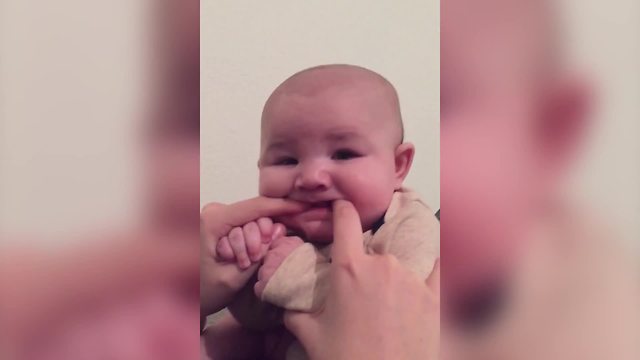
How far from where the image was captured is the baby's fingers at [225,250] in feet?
1.83

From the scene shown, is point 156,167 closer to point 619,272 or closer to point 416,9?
point 416,9

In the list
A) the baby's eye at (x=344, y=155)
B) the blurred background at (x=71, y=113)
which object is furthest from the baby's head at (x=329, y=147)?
the blurred background at (x=71, y=113)

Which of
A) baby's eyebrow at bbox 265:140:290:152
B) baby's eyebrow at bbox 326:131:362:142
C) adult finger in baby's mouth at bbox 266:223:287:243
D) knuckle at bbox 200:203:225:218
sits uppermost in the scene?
baby's eyebrow at bbox 326:131:362:142

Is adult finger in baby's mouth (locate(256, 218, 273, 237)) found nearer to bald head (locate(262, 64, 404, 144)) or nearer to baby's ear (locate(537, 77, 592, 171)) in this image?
bald head (locate(262, 64, 404, 144))

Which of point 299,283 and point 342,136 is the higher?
point 342,136

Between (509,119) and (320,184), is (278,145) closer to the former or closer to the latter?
(320,184)

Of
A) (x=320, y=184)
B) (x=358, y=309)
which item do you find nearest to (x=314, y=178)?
(x=320, y=184)

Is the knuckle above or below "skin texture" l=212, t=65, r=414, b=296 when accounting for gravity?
below

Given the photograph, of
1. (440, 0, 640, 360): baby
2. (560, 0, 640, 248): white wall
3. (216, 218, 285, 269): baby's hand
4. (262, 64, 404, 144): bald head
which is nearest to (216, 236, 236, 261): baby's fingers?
(216, 218, 285, 269): baby's hand

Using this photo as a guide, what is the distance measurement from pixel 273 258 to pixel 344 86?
0.16 m

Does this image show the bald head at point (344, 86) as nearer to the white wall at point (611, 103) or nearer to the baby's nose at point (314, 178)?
the baby's nose at point (314, 178)

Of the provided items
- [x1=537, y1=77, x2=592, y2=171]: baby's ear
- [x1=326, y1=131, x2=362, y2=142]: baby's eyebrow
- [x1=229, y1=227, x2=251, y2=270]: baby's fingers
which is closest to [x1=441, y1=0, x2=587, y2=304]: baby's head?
[x1=537, y1=77, x2=592, y2=171]: baby's ear

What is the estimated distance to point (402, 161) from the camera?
57 cm

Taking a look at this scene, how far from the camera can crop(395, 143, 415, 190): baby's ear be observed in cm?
56
